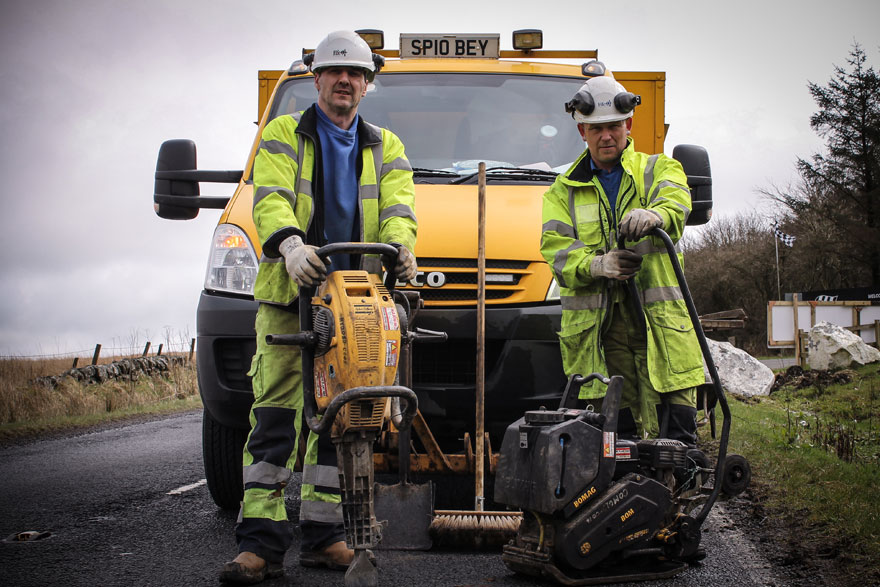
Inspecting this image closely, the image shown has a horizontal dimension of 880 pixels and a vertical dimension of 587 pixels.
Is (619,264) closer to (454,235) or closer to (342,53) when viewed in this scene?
(454,235)

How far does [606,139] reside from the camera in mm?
4234

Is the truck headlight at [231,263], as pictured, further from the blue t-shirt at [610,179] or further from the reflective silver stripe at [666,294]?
the reflective silver stripe at [666,294]

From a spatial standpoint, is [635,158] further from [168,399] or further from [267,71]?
[168,399]

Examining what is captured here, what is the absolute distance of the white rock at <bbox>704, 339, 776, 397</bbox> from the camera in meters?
12.7

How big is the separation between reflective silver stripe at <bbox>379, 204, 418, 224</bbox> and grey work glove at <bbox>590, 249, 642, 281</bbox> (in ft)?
2.92

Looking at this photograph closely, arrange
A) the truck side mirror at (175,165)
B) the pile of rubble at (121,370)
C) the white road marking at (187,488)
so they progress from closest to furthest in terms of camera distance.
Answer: the truck side mirror at (175,165) < the white road marking at (187,488) < the pile of rubble at (121,370)

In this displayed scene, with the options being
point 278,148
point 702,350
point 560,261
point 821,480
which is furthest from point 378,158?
point 821,480

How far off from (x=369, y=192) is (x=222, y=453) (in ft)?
5.79

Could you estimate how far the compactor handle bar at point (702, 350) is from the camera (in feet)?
11.8

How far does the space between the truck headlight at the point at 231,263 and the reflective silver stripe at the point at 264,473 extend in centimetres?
96

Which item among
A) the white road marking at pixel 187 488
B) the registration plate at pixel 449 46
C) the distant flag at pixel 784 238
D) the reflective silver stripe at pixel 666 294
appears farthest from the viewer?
the distant flag at pixel 784 238

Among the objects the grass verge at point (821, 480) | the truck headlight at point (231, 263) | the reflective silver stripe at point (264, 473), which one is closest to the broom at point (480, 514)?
the reflective silver stripe at point (264, 473)

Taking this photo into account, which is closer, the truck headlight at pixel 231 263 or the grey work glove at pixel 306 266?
the grey work glove at pixel 306 266

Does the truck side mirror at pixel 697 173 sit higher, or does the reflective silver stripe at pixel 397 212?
the truck side mirror at pixel 697 173
